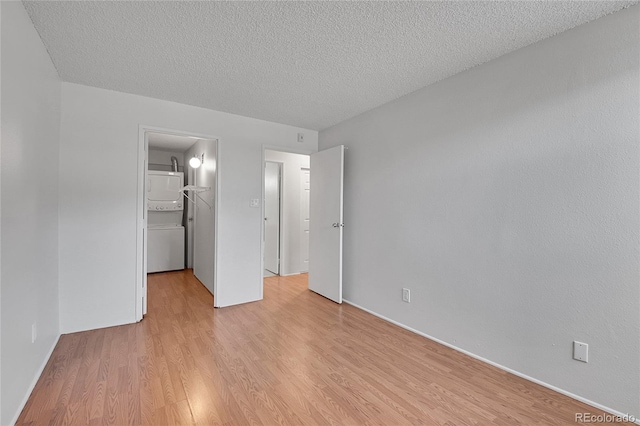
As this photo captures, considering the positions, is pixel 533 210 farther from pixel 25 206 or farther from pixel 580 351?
pixel 25 206

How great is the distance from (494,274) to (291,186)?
140 inches

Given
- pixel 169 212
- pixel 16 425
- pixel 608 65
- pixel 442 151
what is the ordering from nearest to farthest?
1. pixel 16 425
2. pixel 608 65
3. pixel 442 151
4. pixel 169 212

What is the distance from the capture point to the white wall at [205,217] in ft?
12.6

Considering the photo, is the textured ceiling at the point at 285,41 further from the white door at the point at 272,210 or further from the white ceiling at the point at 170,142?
the white door at the point at 272,210

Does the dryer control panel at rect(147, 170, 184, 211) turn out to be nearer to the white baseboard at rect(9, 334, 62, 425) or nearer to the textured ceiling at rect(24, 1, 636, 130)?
the textured ceiling at rect(24, 1, 636, 130)

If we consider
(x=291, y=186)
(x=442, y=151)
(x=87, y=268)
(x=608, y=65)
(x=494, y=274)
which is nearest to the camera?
(x=608, y=65)

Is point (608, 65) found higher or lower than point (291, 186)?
higher

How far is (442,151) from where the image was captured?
8.29 ft

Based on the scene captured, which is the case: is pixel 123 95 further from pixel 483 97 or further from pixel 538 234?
pixel 538 234

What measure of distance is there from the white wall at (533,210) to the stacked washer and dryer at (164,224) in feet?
13.4

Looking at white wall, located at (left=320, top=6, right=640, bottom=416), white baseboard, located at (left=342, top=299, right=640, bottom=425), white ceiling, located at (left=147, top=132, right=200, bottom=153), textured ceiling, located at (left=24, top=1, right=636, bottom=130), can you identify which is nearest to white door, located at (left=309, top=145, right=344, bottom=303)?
white wall, located at (left=320, top=6, right=640, bottom=416)

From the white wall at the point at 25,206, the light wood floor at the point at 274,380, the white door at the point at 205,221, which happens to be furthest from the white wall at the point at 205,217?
the white wall at the point at 25,206

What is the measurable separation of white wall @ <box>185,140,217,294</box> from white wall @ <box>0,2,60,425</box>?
1.62m

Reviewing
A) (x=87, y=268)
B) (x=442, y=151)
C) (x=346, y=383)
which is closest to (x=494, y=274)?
(x=442, y=151)
